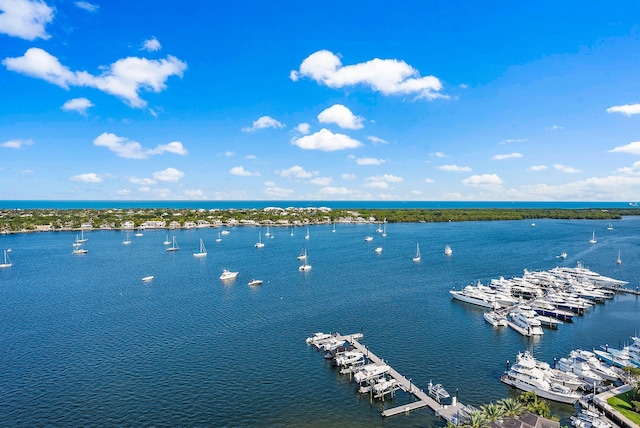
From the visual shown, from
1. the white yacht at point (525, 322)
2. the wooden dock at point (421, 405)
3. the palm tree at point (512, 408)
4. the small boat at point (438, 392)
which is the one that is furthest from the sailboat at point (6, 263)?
the palm tree at point (512, 408)

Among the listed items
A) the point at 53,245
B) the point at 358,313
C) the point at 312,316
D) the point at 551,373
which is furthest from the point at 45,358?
the point at 53,245

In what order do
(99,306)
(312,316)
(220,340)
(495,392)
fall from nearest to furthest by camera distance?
(495,392) → (220,340) → (312,316) → (99,306)

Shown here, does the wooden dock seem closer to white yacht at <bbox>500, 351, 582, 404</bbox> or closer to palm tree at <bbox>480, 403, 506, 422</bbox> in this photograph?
palm tree at <bbox>480, 403, 506, 422</bbox>

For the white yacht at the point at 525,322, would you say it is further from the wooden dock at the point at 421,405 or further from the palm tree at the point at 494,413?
the palm tree at the point at 494,413

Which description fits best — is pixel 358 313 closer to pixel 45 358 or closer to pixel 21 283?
pixel 45 358

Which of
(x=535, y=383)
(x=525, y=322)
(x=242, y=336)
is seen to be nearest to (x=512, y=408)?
(x=535, y=383)
